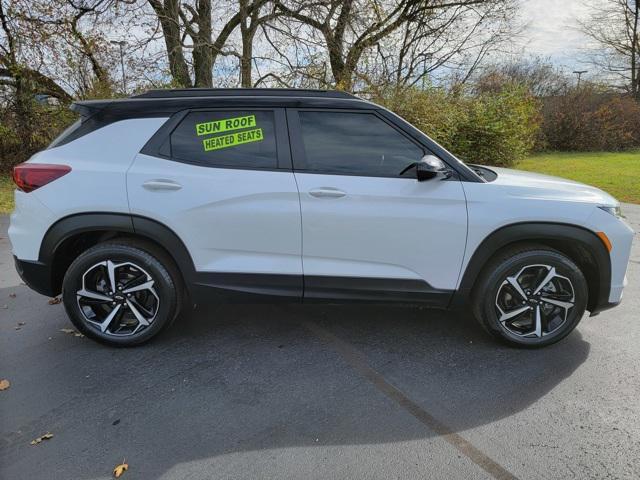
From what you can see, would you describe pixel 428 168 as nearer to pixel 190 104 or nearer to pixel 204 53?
pixel 190 104

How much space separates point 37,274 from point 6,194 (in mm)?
8457

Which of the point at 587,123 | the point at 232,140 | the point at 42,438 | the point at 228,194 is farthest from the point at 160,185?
the point at 587,123

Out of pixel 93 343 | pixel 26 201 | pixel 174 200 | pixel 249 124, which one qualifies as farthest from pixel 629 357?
pixel 26 201

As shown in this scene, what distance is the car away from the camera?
3068mm

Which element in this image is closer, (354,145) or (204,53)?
(354,145)

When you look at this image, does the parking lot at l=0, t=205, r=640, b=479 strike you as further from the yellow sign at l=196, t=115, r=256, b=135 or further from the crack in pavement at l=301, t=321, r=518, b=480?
the yellow sign at l=196, t=115, r=256, b=135

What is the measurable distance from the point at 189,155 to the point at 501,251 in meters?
2.28

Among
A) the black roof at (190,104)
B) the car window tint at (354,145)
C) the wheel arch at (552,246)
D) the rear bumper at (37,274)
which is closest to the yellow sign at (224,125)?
the black roof at (190,104)

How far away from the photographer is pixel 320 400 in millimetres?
2736

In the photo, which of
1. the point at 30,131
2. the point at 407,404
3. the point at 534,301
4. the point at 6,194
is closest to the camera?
the point at 407,404

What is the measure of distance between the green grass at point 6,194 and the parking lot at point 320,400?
6.16 m

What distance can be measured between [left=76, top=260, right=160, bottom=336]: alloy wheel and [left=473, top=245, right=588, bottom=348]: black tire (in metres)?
2.37

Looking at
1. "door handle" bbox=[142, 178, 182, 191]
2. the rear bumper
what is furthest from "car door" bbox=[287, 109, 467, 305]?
the rear bumper

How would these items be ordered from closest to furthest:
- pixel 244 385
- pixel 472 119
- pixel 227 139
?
1. pixel 244 385
2. pixel 227 139
3. pixel 472 119
